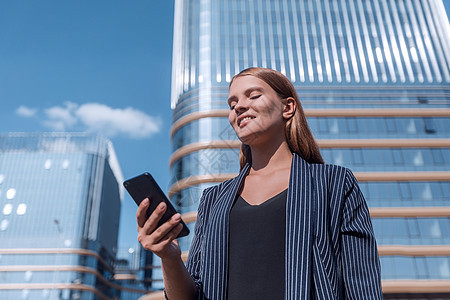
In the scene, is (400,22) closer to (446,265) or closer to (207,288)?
(446,265)

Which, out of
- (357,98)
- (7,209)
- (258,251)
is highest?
(357,98)

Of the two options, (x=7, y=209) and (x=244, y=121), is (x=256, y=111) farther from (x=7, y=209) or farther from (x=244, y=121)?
(x=7, y=209)

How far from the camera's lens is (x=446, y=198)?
31312mm

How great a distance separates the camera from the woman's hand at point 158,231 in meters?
1.43

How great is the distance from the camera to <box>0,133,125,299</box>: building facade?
6091cm

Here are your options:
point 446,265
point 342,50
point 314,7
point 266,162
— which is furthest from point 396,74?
point 266,162

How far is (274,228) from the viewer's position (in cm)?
158

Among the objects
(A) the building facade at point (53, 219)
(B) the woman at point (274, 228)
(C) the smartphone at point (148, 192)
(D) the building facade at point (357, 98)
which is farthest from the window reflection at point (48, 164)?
(C) the smartphone at point (148, 192)

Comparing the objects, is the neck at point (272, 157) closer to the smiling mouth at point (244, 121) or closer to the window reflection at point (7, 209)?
the smiling mouth at point (244, 121)

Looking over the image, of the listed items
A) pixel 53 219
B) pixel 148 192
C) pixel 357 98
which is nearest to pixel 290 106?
pixel 148 192

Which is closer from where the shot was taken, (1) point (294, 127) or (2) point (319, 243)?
(2) point (319, 243)

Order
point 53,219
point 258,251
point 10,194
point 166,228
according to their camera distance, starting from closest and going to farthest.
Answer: point 166,228 < point 258,251 < point 53,219 < point 10,194

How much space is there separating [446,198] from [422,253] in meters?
5.53

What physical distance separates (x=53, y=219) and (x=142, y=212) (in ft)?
235
